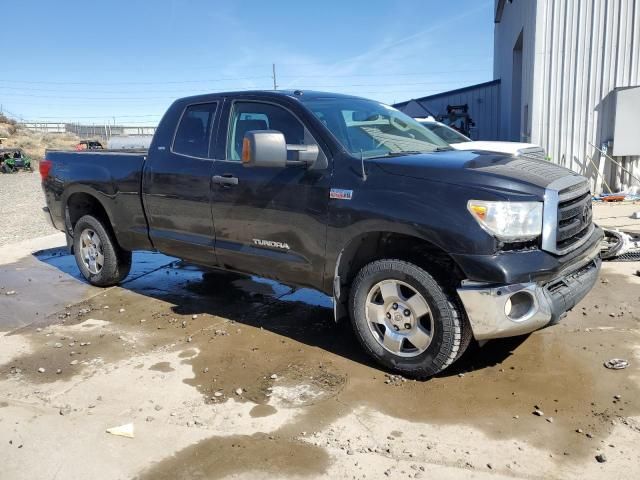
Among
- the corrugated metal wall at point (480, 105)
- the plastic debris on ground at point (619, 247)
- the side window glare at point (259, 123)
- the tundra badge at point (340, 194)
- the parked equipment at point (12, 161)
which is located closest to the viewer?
the tundra badge at point (340, 194)

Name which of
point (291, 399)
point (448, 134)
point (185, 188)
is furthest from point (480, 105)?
point (291, 399)

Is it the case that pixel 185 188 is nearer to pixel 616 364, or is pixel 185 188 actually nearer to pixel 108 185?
pixel 108 185

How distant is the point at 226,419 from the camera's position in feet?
11.1

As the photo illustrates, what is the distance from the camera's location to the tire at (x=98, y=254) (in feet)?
19.8

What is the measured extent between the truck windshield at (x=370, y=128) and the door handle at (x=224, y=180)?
858 millimetres

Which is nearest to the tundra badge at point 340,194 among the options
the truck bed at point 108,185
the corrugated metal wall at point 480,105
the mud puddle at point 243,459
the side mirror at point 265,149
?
the side mirror at point 265,149

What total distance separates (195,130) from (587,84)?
1037 cm

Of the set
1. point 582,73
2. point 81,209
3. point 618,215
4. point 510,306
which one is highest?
point 582,73

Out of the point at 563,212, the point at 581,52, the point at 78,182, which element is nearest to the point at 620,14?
the point at 581,52

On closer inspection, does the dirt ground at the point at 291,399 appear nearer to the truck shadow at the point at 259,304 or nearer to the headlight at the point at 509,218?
the truck shadow at the point at 259,304

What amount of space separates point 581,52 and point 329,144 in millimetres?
10518

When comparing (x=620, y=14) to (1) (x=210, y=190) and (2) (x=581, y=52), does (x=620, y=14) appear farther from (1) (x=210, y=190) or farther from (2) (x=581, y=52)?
(1) (x=210, y=190)

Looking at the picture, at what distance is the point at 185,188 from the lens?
494 cm

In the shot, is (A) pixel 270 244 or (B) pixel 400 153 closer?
(B) pixel 400 153
